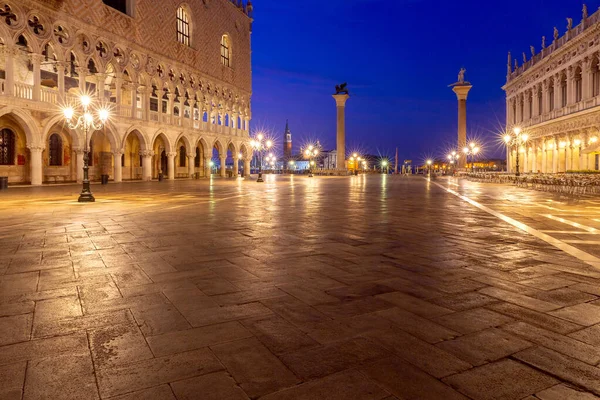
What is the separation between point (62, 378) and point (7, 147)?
2916cm

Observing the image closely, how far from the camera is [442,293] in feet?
13.9

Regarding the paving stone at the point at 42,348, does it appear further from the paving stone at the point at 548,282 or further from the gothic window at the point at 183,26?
the gothic window at the point at 183,26

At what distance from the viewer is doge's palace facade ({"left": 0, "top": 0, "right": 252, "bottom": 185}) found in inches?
975

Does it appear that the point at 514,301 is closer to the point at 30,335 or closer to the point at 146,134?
the point at 30,335

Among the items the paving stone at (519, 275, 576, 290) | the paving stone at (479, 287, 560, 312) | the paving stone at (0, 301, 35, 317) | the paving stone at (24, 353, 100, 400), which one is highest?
the paving stone at (519, 275, 576, 290)

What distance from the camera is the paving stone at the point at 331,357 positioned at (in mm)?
2623

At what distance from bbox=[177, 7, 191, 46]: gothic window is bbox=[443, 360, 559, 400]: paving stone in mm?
40780

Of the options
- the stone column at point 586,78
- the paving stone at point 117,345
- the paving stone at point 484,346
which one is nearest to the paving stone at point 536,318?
the paving stone at point 484,346

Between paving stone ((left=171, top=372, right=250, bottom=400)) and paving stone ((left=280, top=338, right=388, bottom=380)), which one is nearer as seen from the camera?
paving stone ((left=171, top=372, right=250, bottom=400))

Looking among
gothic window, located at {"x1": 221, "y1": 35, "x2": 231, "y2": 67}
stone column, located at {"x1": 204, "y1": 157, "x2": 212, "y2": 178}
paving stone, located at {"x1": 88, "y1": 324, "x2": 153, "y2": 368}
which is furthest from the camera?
gothic window, located at {"x1": 221, "y1": 35, "x2": 231, "y2": 67}

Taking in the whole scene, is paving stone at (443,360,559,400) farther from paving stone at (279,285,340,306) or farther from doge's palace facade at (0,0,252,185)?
doge's palace facade at (0,0,252,185)

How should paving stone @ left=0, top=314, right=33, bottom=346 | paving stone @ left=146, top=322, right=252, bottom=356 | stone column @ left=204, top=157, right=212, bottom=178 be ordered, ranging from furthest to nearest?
stone column @ left=204, top=157, right=212, bottom=178, paving stone @ left=0, top=314, right=33, bottom=346, paving stone @ left=146, top=322, right=252, bottom=356

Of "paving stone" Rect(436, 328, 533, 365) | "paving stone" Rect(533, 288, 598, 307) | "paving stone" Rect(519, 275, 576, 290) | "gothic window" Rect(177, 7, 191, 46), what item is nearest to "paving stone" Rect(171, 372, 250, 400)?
"paving stone" Rect(436, 328, 533, 365)

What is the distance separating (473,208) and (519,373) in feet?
37.1
